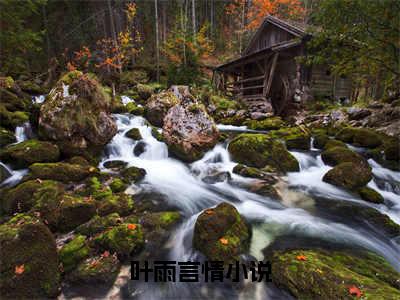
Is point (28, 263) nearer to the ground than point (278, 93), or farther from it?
nearer to the ground

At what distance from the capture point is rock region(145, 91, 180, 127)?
10.5m

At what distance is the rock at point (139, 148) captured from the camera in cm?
772

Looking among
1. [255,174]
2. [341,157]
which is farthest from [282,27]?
[255,174]

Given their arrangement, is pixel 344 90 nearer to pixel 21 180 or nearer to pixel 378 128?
pixel 378 128

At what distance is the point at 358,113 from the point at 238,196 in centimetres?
864

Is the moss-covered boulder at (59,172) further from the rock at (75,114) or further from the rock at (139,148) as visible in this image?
the rock at (139,148)

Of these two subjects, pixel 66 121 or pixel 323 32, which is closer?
pixel 323 32

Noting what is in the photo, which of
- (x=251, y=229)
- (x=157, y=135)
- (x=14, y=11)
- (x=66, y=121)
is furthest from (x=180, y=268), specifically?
(x=14, y=11)

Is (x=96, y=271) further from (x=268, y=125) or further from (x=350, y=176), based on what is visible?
(x=268, y=125)

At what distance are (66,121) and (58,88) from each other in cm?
120

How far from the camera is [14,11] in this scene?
269 inches

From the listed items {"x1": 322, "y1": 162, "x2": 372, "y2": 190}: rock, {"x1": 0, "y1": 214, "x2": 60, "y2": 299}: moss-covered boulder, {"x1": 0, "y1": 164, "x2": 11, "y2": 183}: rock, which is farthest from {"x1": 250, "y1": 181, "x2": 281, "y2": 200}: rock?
{"x1": 0, "y1": 164, "x2": 11, "y2": 183}: rock

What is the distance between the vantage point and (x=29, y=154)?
5246 millimetres

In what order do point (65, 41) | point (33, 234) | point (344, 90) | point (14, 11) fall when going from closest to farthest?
point (33, 234) < point (14, 11) < point (344, 90) < point (65, 41)
